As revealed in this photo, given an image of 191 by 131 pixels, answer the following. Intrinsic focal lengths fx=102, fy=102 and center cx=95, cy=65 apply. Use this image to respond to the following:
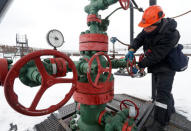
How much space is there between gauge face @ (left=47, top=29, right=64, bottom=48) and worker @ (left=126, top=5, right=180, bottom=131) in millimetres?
850

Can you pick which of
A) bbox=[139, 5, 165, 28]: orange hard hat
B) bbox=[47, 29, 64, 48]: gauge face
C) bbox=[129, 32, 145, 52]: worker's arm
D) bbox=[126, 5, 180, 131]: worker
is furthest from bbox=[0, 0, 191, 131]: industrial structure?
bbox=[129, 32, 145, 52]: worker's arm

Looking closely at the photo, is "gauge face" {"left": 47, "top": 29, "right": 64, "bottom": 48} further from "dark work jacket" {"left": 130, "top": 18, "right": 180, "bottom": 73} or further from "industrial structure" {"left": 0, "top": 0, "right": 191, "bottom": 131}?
"dark work jacket" {"left": 130, "top": 18, "right": 180, "bottom": 73}

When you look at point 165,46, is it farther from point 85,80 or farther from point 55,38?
point 55,38

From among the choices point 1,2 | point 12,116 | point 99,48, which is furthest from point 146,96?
point 1,2

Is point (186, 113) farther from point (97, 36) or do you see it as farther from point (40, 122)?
point (40, 122)

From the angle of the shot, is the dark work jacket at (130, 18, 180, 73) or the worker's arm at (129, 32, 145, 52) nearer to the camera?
the dark work jacket at (130, 18, 180, 73)

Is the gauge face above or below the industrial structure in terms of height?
above

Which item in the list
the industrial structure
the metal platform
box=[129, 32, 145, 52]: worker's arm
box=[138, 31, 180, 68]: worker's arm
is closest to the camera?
the industrial structure

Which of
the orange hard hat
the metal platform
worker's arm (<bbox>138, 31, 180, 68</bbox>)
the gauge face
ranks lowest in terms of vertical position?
the metal platform

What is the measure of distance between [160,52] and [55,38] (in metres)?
1.20

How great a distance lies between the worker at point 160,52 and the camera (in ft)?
3.66

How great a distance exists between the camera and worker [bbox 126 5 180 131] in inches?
43.9

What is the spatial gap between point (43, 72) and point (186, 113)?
2.10 meters

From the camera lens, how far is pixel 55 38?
1218 mm
